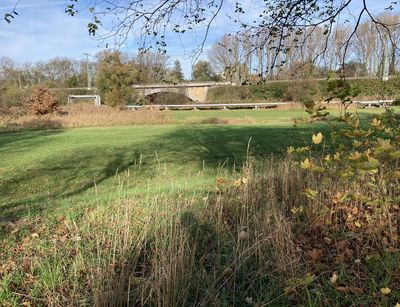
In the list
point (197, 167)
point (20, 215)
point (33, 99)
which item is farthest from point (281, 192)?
point (33, 99)

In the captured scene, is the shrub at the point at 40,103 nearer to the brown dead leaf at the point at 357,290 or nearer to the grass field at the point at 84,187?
the grass field at the point at 84,187

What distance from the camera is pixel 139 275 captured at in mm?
3699

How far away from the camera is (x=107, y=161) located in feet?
45.4

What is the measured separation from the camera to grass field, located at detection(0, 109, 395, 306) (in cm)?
367

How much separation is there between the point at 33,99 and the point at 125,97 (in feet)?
34.0

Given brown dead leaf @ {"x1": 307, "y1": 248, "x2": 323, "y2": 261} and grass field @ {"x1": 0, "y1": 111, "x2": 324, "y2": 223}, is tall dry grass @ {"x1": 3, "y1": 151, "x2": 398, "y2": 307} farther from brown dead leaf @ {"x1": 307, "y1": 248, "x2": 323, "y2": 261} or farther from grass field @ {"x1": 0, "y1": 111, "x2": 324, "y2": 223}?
grass field @ {"x1": 0, "y1": 111, "x2": 324, "y2": 223}

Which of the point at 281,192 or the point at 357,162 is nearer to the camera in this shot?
the point at 357,162

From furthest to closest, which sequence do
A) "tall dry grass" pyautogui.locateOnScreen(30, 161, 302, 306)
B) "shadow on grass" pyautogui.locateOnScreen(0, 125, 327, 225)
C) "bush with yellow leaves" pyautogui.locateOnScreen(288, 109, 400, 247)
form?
"shadow on grass" pyautogui.locateOnScreen(0, 125, 327, 225)
"bush with yellow leaves" pyautogui.locateOnScreen(288, 109, 400, 247)
"tall dry grass" pyautogui.locateOnScreen(30, 161, 302, 306)

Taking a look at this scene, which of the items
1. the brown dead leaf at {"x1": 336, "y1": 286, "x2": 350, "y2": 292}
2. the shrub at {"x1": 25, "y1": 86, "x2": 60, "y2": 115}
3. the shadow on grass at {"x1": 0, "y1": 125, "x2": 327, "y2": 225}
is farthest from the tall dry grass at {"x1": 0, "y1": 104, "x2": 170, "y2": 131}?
the brown dead leaf at {"x1": 336, "y1": 286, "x2": 350, "y2": 292}

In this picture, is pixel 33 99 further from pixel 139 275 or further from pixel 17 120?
pixel 139 275

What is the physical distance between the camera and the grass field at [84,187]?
3668mm

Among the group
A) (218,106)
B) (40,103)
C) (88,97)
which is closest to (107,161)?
(40,103)

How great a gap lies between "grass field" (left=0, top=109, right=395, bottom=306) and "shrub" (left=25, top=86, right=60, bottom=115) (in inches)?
576

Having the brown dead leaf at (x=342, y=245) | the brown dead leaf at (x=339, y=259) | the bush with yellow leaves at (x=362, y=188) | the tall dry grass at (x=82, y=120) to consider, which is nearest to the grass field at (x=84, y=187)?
the brown dead leaf at (x=339, y=259)
